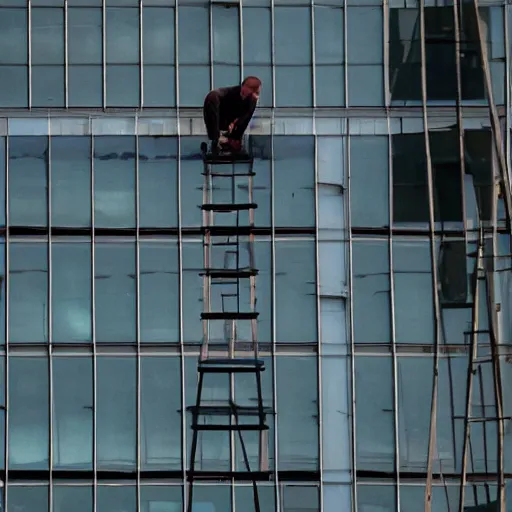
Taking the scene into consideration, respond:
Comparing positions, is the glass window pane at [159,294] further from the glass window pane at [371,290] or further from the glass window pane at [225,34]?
the glass window pane at [225,34]

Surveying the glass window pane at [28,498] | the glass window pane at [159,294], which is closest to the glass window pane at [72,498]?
the glass window pane at [28,498]

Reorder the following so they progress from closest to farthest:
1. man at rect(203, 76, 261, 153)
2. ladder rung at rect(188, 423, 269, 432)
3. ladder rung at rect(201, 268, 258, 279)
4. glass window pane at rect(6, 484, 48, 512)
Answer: ladder rung at rect(188, 423, 269, 432), man at rect(203, 76, 261, 153), ladder rung at rect(201, 268, 258, 279), glass window pane at rect(6, 484, 48, 512)

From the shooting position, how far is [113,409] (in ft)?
61.3

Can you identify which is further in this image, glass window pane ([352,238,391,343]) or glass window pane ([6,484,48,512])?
glass window pane ([352,238,391,343])

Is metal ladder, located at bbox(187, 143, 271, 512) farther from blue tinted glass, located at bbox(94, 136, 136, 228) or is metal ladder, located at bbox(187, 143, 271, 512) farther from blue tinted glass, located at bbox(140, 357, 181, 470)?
blue tinted glass, located at bbox(94, 136, 136, 228)

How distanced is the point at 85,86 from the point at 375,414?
5.96m

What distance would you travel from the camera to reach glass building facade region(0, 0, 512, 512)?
18609mm

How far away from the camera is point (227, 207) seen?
1844 centimetres

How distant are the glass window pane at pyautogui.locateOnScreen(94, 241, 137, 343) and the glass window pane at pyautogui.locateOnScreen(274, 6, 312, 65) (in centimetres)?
342

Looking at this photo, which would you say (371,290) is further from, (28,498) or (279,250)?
(28,498)

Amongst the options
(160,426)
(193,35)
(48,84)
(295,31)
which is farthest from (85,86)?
(160,426)

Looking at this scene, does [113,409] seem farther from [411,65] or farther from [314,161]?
[411,65]

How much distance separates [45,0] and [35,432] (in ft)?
19.3

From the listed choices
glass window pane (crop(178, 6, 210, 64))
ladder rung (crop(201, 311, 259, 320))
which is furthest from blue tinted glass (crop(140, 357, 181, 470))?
glass window pane (crop(178, 6, 210, 64))
